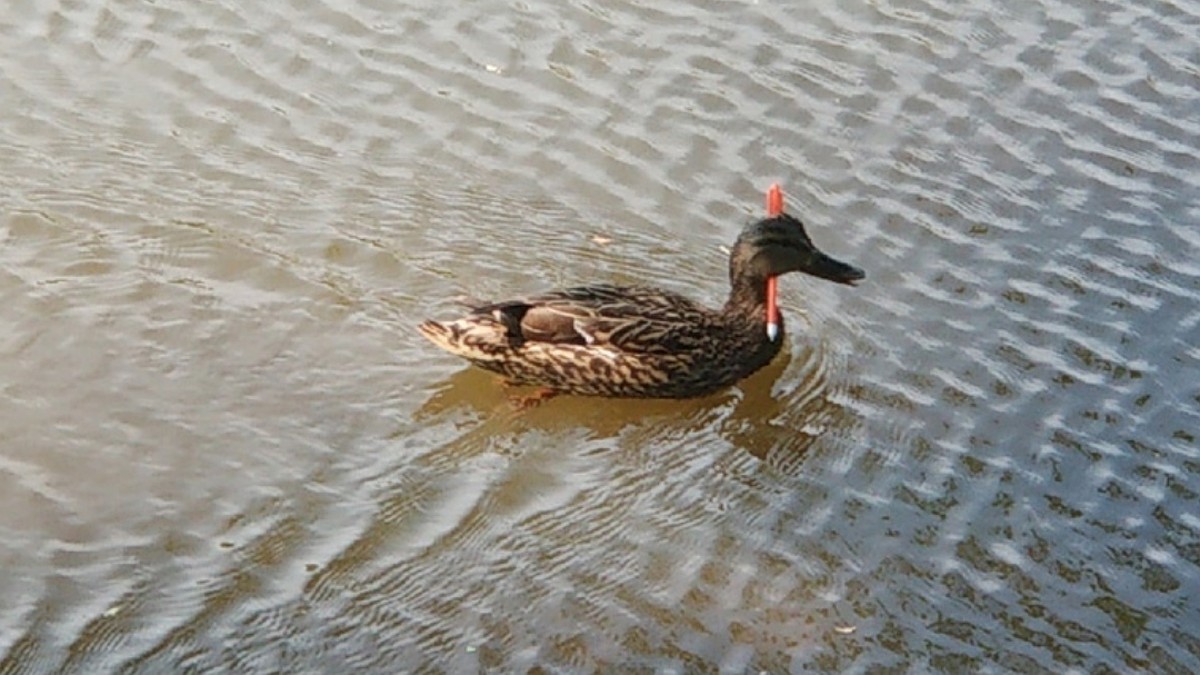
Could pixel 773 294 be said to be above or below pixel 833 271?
below

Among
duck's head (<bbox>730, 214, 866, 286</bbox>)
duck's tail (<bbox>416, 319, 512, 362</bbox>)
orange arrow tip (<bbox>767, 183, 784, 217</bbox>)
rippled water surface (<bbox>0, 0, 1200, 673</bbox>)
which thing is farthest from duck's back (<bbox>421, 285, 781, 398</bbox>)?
orange arrow tip (<bbox>767, 183, 784, 217</bbox>)

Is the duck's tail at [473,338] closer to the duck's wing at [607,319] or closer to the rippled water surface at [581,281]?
the duck's wing at [607,319]

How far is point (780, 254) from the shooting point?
29.5 feet

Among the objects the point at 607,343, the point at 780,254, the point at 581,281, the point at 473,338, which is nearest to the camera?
the point at 473,338

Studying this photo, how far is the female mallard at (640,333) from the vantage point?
28.3ft

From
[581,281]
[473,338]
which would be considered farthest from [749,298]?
[473,338]

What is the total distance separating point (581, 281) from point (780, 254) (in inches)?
36.3

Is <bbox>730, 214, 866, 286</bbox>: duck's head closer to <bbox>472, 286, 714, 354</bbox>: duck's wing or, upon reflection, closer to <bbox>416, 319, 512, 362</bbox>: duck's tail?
<bbox>472, 286, 714, 354</bbox>: duck's wing

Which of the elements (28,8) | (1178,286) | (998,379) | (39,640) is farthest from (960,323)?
(28,8)

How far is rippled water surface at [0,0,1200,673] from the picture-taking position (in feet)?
23.6

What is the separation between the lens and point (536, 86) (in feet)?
35.0

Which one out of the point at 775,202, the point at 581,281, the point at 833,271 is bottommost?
the point at 581,281

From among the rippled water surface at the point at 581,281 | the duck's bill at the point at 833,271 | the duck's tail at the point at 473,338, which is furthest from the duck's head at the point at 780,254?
the duck's tail at the point at 473,338

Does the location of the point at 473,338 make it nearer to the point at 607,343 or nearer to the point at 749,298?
the point at 607,343
